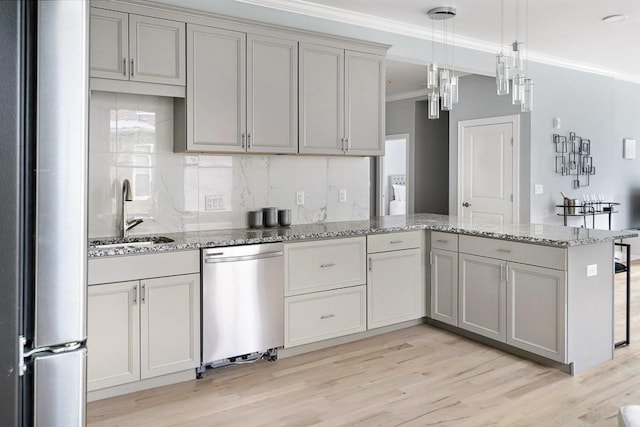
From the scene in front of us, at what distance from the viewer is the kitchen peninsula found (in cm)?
277

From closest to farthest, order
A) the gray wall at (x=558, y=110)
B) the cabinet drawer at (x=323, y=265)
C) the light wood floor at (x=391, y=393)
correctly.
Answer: the light wood floor at (x=391, y=393), the cabinet drawer at (x=323, y=265), the gray wall at (x=558, y=110)

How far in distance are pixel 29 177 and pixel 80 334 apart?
10.1 inches

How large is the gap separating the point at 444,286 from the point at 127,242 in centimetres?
241

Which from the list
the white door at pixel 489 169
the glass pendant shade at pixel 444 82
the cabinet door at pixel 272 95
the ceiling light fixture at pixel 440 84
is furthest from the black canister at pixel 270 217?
the white door at pixel 489 169

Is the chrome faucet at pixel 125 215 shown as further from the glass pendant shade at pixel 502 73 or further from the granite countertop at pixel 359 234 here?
the glass pendant shade at pixel 502 73

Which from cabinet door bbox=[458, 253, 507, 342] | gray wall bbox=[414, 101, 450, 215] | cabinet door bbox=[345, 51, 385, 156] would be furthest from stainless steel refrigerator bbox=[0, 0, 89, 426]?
gray wall bbox=[414, 101, 450, 215]

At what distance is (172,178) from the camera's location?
3471 mm

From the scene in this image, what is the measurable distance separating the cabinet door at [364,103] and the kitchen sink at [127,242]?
163 centimetres

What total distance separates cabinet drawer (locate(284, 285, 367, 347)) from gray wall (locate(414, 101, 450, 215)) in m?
4.37

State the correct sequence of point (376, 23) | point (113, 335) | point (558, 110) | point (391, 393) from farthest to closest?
1. point (558, 110)
2. point (376, 23)
3. point (391, 393)
4. point (113, 335)

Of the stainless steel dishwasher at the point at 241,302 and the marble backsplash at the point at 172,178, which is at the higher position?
the marble backsplash at the point at 172,178

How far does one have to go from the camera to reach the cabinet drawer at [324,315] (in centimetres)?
337

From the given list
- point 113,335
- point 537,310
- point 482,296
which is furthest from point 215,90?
point 537,310

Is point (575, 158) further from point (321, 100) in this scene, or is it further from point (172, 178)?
point (172, 178)
